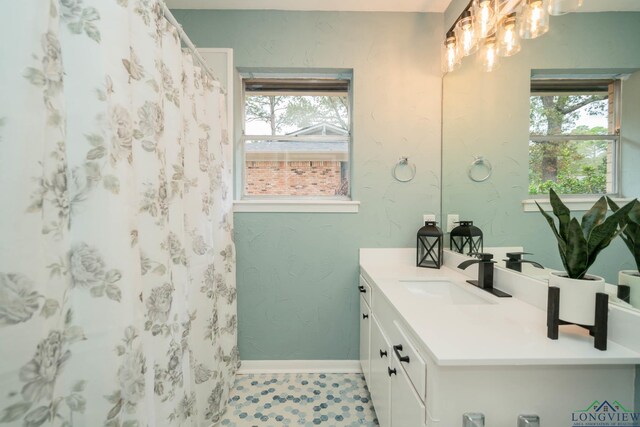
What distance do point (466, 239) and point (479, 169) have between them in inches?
15.9

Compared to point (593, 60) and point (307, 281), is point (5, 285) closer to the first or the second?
point (307, 281)

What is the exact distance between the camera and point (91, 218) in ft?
2.18

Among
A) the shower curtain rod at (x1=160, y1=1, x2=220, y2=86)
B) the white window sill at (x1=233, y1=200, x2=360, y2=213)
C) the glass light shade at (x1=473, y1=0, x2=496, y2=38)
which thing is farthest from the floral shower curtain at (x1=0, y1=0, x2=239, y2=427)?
the glass light shade at (x1=473, y1=0, x2=496, y2=38)

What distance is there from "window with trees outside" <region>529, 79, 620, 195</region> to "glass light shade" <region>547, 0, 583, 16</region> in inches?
8.6

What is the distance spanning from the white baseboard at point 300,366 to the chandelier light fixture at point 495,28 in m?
1.98

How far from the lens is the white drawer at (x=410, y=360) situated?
76cm

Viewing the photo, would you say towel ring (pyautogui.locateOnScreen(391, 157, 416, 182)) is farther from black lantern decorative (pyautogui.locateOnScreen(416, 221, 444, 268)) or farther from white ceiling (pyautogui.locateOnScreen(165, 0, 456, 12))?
white ceiling (pyautogui.locateOnScreen(165, 0, 456, 12))

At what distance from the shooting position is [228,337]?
161 centimetres

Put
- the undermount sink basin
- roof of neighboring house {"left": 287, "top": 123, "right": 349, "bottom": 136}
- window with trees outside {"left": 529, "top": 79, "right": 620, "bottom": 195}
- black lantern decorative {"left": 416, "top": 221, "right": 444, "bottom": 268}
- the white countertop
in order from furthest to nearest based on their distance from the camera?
roof of neighboring house {"left": 287, "top": 123, "right": 349, "bottom": 136} → black lantern decorative {"left": 416, "top": 221, "right": 444, "bottom": 268} → the undermount sink basin → window with trees outside {"left": 529, "top": 79, "right": 620, "bottom": 195} → the white countertop

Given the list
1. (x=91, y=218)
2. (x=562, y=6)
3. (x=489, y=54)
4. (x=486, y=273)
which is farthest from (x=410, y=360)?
(x=489, y=54)

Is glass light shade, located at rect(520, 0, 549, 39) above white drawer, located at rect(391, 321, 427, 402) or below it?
above

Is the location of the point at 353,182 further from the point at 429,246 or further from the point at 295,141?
the point at 429,246

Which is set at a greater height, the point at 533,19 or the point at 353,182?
the point at 533,19

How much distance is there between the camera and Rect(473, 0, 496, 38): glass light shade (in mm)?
1279
